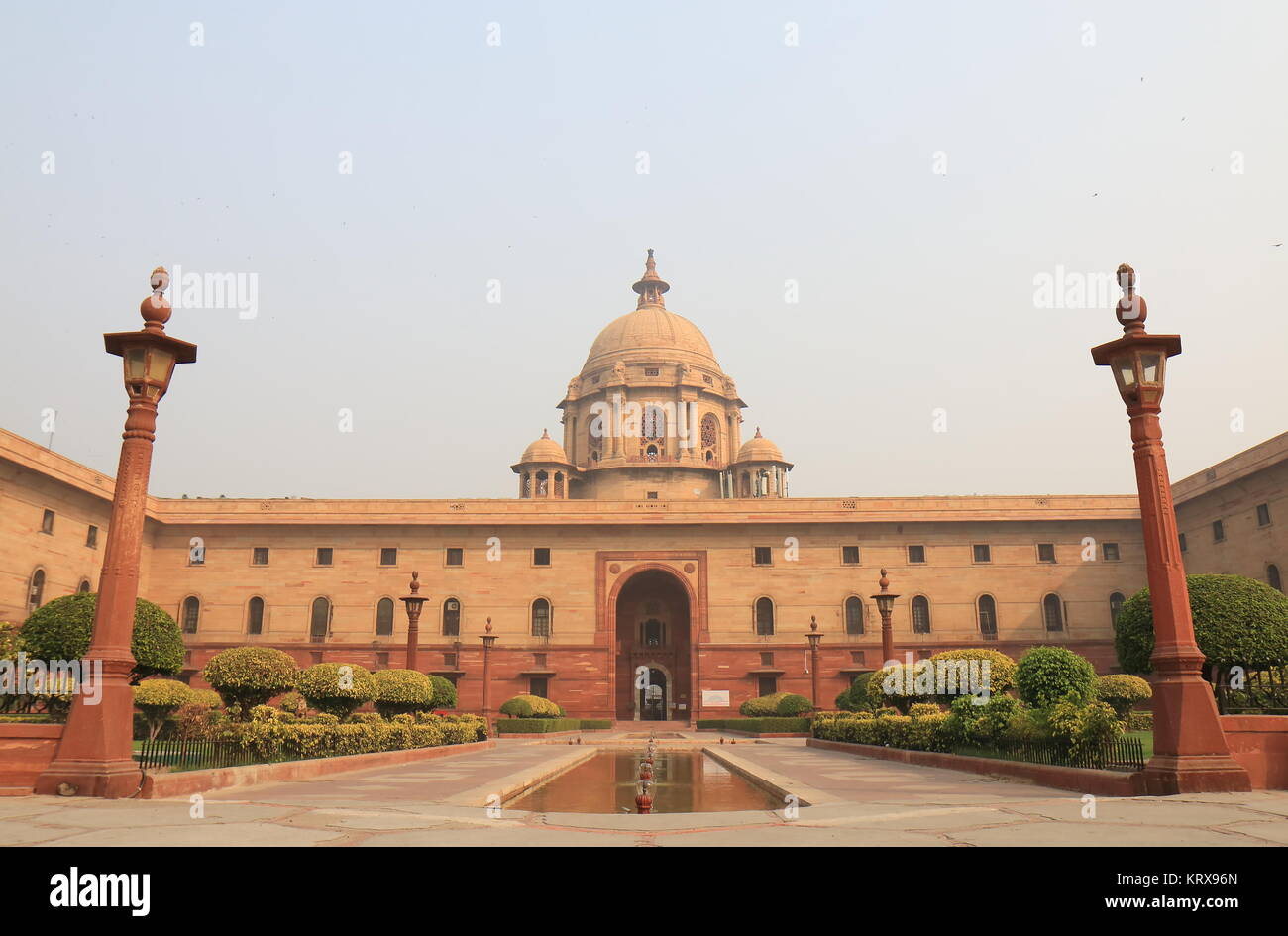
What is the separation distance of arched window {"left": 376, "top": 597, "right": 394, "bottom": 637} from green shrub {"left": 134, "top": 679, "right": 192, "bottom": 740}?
1494 cm

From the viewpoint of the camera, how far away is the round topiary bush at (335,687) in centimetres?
1683

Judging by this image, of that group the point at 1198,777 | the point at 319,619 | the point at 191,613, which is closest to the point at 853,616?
the point at 319,619

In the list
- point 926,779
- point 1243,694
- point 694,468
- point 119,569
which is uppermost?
point 694,468

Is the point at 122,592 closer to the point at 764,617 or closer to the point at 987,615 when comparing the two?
the point at 764,617

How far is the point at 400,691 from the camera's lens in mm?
19000

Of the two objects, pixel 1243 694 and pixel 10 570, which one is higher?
pixel 10 570

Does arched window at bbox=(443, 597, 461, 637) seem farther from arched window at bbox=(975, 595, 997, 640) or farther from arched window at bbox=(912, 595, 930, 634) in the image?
arched window at bbox=(975, 595, 997, 640)

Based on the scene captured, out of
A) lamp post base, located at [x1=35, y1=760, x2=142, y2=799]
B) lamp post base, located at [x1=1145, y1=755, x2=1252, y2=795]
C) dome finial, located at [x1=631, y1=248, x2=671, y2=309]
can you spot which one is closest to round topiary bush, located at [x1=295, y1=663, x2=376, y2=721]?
lamp post base, located at [x1=35, y1=760, x2=142, y2=799]

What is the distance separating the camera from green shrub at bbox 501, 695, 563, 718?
30.2 m
